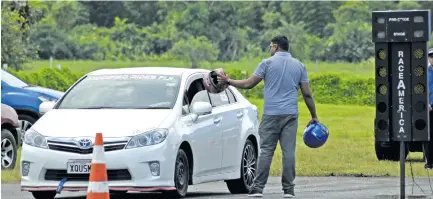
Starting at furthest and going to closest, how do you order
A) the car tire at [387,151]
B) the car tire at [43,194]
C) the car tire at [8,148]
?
the car tire at [8,148]
the car tire at [387,151]
the car tire at [43,194]

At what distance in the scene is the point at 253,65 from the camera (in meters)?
79.1

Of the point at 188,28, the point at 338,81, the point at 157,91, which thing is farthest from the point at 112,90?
the point at 188,28

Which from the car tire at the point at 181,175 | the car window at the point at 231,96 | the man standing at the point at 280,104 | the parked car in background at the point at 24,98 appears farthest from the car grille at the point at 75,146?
the parked car in background at the point at 24,98

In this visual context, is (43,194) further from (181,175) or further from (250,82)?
(250,82)

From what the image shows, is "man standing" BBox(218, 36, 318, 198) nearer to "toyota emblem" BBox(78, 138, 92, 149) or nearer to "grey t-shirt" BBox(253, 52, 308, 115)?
"grey t-shirt" BBox(253, 52, 308, 115)

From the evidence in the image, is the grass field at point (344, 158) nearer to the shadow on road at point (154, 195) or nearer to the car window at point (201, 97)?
the shadow on road at point (154, 195)

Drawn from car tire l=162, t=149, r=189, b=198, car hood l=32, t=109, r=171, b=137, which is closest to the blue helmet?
car tire l=162, t=149, r=189, b=198

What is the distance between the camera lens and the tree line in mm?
85438

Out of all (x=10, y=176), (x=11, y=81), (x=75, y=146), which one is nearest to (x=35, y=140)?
(x=75, y=146)

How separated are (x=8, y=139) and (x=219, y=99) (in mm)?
5399

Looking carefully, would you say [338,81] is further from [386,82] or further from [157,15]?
[386,82]

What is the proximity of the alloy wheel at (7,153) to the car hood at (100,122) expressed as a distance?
5.78 meters

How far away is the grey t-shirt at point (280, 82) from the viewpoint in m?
14.4

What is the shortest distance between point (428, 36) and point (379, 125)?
1050 mm
